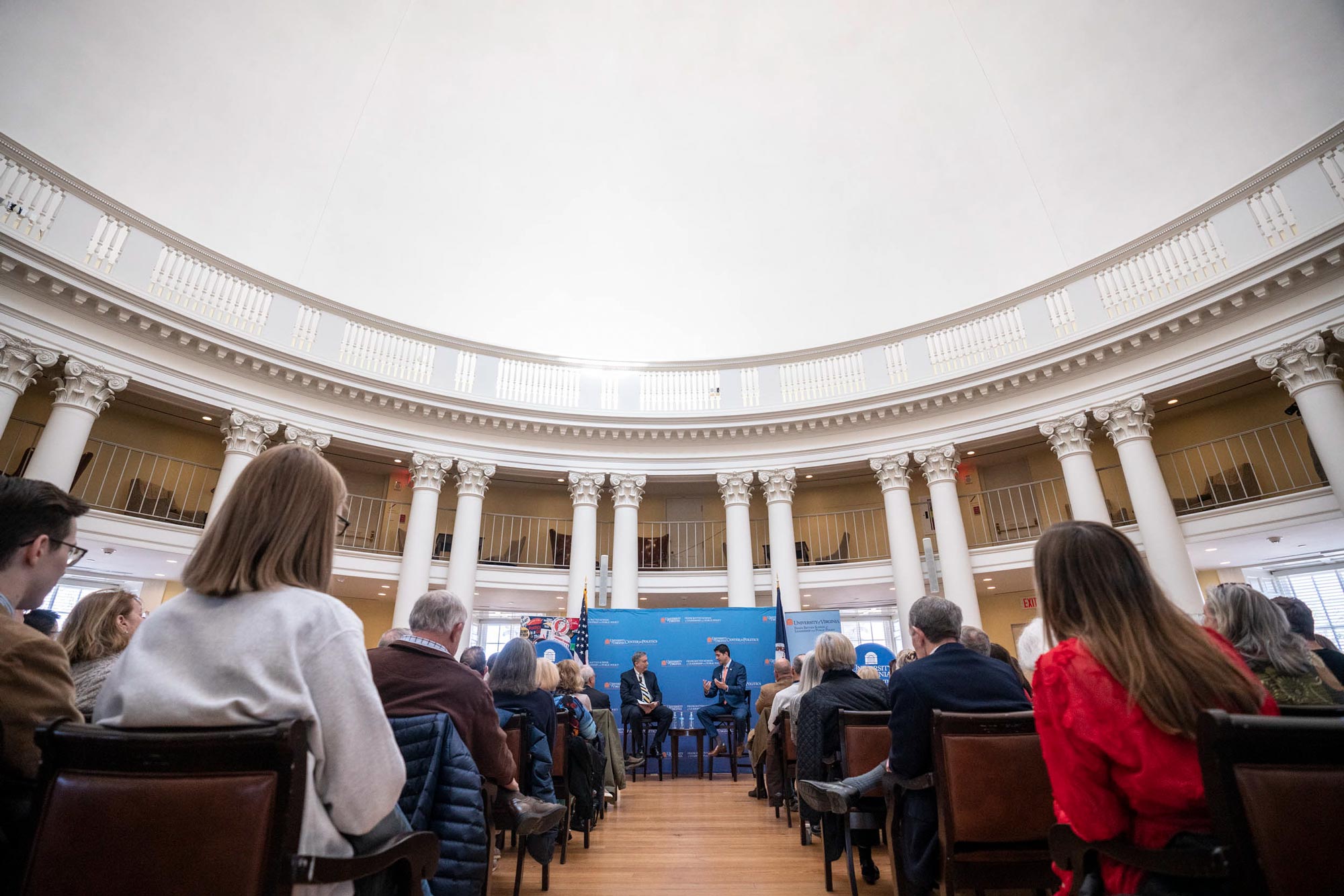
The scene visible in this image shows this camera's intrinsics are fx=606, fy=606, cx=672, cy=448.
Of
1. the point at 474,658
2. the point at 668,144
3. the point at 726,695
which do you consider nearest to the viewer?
the point at 474,658

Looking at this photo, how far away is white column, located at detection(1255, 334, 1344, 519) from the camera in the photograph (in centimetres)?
819

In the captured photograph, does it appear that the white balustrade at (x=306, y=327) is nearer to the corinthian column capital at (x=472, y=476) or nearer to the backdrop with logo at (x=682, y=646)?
the corinthian column capital at (x=472, y=476)

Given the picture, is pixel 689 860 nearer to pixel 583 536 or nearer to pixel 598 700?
pixel 598 700

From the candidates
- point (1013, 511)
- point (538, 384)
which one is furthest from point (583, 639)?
point (1013, 511)

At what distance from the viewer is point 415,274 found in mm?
15773

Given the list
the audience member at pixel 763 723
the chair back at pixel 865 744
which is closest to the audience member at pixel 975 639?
the chair back at pixel 865 744

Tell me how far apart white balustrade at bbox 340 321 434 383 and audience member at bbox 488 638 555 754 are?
9878mm

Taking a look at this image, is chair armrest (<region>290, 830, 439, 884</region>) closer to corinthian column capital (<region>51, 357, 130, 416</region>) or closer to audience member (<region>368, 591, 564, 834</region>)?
audience member (<region>368, 591, 564, 834</region>)

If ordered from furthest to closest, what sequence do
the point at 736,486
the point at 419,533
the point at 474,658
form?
the point at 736,486
the point at 419,533
the point at 474,658

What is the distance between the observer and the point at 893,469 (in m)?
12.3

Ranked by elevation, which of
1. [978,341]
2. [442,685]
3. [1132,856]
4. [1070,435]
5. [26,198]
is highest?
→ [26,198]

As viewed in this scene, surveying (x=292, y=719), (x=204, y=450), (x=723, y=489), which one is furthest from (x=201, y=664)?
(x=204, y=450)

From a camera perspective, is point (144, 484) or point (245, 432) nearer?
point (245, 432)

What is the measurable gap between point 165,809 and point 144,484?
43.3 ft
